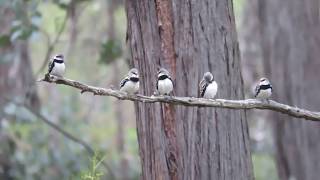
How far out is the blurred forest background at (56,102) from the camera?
7590 mm

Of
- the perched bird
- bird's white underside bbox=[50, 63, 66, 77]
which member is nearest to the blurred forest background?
bird's white underside bbox=[50, 63, 66, 77]

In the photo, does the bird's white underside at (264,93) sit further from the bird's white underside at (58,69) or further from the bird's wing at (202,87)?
the bird's white underside at (58,69)

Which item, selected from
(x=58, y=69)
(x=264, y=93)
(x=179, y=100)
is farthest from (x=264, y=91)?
(x=58, y=69)

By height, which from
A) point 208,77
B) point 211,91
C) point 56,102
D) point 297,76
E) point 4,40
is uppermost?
point 56,102

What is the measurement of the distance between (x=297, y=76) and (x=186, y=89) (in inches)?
170

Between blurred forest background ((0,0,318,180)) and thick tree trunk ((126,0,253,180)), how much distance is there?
0.33 m

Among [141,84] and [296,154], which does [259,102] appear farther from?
[296,154]

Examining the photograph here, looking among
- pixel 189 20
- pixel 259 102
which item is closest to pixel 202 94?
pixel 259 102

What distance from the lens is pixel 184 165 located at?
162 inches

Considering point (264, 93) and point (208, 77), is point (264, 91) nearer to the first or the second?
point (264, 93)

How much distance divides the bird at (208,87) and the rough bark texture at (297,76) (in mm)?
4458

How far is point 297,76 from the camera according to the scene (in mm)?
8195

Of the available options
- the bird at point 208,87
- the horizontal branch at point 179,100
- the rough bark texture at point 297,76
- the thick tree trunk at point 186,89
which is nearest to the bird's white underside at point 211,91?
the bird at point 208,87

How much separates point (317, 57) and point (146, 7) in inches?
178
